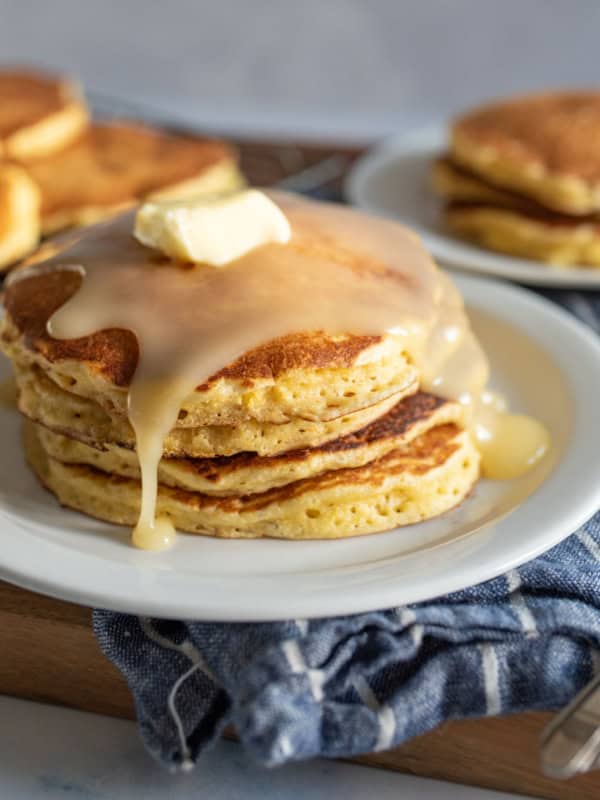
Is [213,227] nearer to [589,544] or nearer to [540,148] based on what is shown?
[589,544]

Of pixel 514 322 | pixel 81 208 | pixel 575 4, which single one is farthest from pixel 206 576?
pixel 575 4

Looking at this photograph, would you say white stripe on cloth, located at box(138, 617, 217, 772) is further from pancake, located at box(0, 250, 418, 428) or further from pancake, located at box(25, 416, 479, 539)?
pancake, located at box(0, 250, 418, 428)

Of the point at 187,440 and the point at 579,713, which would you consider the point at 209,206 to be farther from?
the point at 579,713

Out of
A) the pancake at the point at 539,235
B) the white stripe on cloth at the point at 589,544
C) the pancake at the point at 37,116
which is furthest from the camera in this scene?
the pancake at the point at 37,116

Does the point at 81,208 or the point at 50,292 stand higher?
the point at 50,292

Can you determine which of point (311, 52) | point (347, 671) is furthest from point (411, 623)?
point (311, 52)

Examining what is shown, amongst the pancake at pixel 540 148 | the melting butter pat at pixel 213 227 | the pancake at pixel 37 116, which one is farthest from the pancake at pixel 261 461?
the pancake at pixel 37 116

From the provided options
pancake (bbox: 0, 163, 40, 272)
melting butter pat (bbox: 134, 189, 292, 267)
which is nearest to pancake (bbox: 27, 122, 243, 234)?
pancake (bbox: 0, 163, 40, 272)

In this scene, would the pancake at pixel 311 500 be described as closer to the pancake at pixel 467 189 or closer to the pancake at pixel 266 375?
the pancake at pixel 266 375
